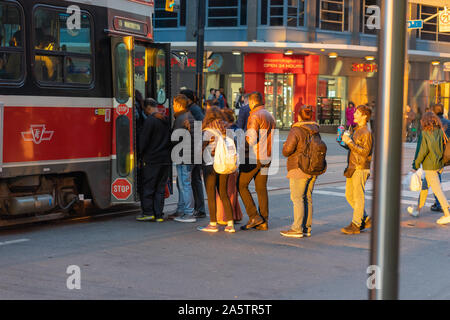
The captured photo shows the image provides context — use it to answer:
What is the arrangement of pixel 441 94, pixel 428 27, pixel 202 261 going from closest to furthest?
pixel 202 261, pixel 428 27, pixel 441 94

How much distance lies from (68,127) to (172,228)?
195cm

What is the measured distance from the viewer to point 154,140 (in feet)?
31.6

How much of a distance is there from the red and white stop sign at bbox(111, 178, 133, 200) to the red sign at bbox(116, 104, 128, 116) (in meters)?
0.93

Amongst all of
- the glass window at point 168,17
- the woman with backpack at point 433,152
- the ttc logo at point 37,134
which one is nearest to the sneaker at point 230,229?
the ttc logo at point 37,134

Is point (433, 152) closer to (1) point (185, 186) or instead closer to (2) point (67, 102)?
(1) point (185, 186)

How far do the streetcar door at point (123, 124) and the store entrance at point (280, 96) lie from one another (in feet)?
78.7

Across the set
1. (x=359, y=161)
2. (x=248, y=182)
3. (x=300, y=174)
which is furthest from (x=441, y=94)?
(x=300, y=174)

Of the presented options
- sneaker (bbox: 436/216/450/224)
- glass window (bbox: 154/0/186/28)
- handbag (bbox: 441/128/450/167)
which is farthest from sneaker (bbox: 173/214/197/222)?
glass window (bbox: 154/0/186/28)

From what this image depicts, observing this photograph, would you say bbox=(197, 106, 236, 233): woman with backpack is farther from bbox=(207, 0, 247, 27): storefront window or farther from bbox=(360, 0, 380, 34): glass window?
bbox=(360, 0, 380, 34): glass window

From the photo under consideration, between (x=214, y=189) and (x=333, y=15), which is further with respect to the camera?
(x=333, y=15)

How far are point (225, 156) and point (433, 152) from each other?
336cm

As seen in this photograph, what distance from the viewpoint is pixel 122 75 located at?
377 inches

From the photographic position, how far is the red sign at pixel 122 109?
9562 millimetres

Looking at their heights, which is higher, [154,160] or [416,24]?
[416,24]
